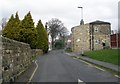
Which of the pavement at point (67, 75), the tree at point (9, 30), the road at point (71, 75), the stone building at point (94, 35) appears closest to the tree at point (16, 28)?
the tree at point (9, 30)

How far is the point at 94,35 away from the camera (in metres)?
79.1

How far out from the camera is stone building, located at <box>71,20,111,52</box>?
7862 centimetres

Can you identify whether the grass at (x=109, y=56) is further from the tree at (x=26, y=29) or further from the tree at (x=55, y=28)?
the tree at (x=55, y=28)

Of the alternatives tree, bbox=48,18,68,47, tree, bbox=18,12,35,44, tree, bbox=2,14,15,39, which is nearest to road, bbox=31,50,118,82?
tree, bbox=2,14,15,39

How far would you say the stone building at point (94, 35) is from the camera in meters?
78.6

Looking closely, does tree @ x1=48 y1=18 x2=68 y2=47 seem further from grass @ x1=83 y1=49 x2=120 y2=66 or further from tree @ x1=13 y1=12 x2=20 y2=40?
grass @ x1=83 y1=49 x2=120 y2=66

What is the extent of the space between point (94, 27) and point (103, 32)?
8.98 feet

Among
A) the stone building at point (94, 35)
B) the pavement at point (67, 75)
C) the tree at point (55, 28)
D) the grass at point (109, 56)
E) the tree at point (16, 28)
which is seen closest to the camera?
the pavement at point (67, 75)

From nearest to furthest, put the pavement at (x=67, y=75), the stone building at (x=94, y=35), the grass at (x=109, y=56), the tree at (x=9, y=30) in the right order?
1. the pavement at (x=67, y=75)
2. the grass at (x=109, y=56)
3. the tree at (x=9, y=30)
4. the stone building at (x=94, y=35)

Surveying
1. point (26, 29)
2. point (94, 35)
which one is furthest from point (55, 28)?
point (26, 29)

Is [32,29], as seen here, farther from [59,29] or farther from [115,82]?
[59,29]

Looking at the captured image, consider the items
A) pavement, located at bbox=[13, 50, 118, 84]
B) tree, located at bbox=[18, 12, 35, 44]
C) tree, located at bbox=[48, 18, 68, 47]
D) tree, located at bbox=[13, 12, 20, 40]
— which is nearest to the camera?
pavement, located at bbox=[13, 50, 118, 84]

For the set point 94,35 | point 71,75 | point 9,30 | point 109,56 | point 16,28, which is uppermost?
→ point 16,28

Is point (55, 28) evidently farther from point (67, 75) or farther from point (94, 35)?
point (67, 75)
